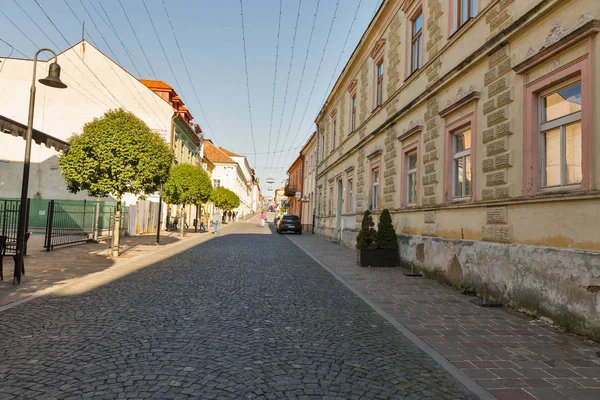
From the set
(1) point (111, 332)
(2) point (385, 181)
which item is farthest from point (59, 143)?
(2) point (385, 181)

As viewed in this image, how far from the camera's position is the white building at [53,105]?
26797 millimetres

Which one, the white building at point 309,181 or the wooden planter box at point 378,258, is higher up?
the white building at point 309,181

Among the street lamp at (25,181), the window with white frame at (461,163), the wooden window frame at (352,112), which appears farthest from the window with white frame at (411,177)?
the street lamp at (25,181)

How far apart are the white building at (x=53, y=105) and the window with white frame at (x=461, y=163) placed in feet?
74.0

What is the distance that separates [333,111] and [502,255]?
20.0 metres

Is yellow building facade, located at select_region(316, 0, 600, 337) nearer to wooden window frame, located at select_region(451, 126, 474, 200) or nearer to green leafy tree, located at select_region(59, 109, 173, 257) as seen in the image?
wooden window frame, located at select_region(451, 126, 474, 200)

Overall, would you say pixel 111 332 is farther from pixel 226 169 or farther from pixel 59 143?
pixel 226 169

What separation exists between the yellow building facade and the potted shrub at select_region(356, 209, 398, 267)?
334 mm

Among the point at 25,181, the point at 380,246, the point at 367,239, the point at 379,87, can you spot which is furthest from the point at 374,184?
the point at 25,181

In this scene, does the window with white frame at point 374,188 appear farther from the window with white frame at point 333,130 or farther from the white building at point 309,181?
the white building at point 309,181

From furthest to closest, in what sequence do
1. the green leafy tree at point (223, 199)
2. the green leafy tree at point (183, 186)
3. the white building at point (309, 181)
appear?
the green leafy tree at point (223, 199) → the white building at point (309, 181) → the green leafy tree at point (183, 186)

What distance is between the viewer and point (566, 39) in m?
5.88

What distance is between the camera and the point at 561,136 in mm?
6250

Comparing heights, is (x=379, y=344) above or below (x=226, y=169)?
below
